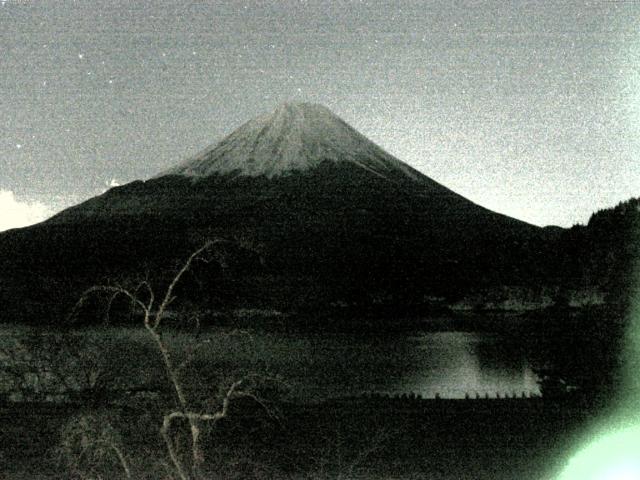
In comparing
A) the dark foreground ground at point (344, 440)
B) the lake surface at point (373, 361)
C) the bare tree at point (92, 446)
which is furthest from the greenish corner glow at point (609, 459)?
the lake surface at point (373, 361)

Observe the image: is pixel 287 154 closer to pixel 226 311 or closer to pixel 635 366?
pixel 226 311

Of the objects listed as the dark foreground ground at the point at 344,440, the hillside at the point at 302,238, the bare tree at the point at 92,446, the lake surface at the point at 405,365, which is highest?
the hillside at the point at 302,238

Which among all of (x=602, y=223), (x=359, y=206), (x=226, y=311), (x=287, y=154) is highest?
(x=287, y=154)

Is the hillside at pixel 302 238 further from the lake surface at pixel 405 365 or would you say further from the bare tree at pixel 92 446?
the bare tree at pixel 92 446

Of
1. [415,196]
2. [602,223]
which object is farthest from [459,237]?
[602,223]

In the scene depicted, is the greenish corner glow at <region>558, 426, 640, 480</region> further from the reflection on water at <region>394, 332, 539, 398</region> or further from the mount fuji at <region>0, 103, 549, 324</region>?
the mount fuji at <region>0, 103, 549, 324</region>

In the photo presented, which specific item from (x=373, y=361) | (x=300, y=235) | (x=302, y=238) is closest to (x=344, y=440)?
(x=373, y=361)

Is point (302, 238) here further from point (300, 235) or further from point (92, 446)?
point (92, 446)
